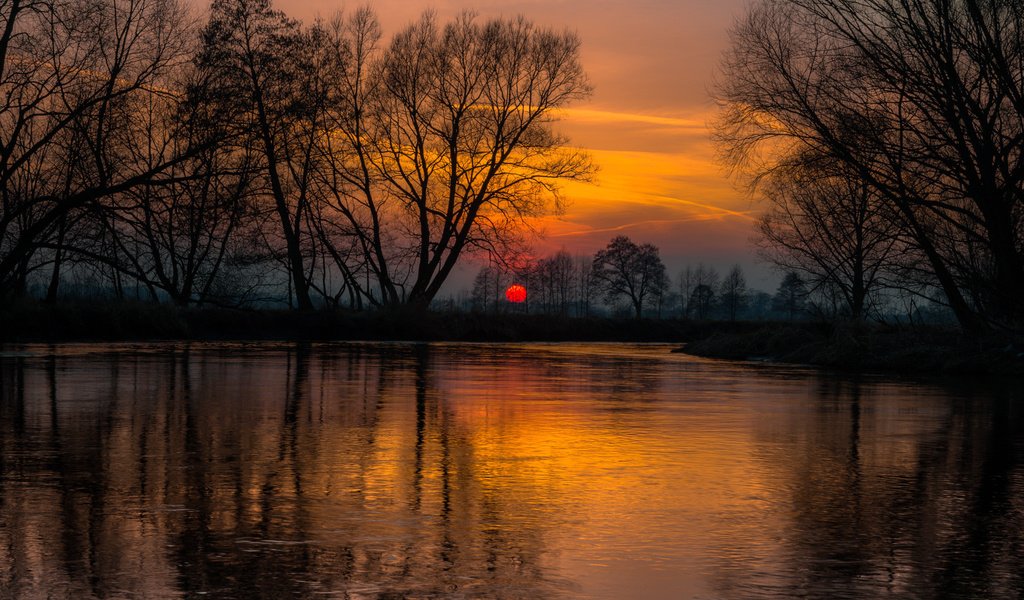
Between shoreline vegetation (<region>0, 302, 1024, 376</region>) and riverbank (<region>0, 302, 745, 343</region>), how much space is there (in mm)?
41

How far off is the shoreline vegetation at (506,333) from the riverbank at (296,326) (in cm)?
4

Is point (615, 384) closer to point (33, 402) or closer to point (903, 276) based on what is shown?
point (903, 276)

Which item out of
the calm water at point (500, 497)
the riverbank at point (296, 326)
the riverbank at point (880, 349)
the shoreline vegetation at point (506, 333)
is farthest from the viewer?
the riverbank at point (296, 326)

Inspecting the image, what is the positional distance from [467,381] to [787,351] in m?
17.4

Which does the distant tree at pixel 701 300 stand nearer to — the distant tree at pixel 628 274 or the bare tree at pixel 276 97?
the distant tree at pixel 628 274

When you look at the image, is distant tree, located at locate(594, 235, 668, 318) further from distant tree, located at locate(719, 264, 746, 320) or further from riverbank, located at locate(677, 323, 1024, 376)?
riverbank, located at locate(677, 323, 1024, 376)

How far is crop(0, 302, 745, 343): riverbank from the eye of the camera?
3962cm

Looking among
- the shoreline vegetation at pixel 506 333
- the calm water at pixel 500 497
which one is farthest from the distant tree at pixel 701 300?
the calm water at pixel 500 497

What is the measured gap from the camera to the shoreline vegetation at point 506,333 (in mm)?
27531

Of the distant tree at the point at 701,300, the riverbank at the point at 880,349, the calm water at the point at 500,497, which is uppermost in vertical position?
the distant tree at the point at 701,300

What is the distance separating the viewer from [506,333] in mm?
55875

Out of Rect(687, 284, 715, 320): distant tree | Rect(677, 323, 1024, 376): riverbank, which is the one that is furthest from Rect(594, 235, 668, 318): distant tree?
Rect(677, 323, 1024, 376): riverbank

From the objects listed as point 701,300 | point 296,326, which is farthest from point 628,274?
point 296,326

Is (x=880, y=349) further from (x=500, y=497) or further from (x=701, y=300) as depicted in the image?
(x=701, y=300)
